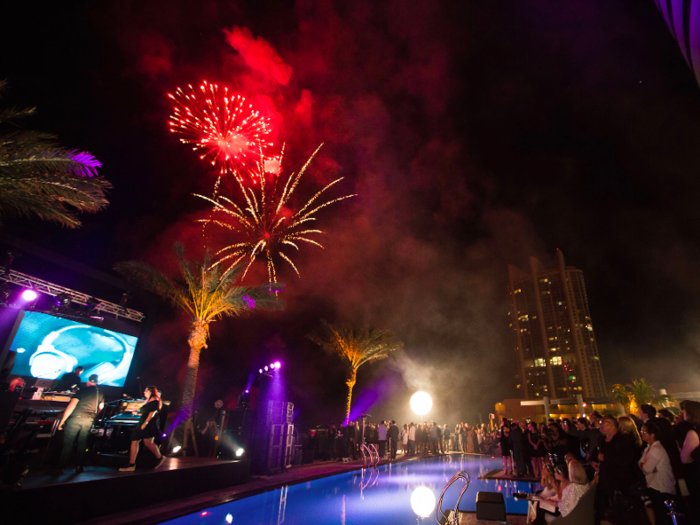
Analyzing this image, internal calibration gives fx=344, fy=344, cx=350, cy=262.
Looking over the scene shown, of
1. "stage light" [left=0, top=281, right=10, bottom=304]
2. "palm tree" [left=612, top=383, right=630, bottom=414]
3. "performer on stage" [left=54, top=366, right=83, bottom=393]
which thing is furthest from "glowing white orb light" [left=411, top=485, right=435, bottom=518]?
"palm tree" [left=612, top=383, right=630, bottom=414]

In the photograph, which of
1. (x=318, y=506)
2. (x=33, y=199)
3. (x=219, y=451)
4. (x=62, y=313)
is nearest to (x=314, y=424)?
(x=219, y=451)

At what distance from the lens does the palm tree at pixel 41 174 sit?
7125 millimetres

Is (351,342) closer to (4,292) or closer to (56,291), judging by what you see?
(56,291)

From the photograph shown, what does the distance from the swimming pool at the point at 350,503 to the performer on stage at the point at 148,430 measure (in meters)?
1.70

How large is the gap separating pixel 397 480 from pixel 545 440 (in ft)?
14.7

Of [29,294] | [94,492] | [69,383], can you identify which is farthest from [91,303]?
[94,492]

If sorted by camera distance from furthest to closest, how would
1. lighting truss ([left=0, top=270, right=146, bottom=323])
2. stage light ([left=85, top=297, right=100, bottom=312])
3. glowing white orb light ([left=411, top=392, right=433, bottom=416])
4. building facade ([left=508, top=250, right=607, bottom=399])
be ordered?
building facade ([left=508, top=250, right=607, bottom=399]), glowing white orb light ([left=411, top=392, right=433, bottom=416]), stage light ([left=85, top=297, right=100, bottom=312]), lighting truss ([left=0, top=270, right=146, bottom=323])

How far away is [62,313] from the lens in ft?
42.8

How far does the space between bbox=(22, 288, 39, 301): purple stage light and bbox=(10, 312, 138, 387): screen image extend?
35.6 inches

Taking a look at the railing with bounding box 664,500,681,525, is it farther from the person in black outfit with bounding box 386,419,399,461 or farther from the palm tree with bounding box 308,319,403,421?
the palm tree with bounding box 308,319,403,421

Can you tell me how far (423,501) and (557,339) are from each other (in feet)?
339

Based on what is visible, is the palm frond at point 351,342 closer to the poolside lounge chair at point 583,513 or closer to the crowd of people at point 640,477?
the crowd of people at point 640,477

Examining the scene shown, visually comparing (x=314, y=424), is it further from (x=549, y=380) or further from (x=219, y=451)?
(x=549, y=380)

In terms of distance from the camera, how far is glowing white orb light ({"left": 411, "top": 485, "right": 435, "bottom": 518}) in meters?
6.21
